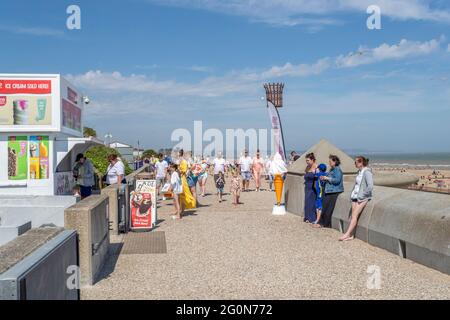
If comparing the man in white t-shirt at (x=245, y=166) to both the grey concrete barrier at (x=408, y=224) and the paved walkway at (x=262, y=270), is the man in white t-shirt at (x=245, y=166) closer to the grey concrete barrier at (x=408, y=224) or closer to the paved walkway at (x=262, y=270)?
the paved walkway at (x=262, y=270)

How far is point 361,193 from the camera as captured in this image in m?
9.73

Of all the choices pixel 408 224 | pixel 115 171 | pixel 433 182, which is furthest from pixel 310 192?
pixel 433 182

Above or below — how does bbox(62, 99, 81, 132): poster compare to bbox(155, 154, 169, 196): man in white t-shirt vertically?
above

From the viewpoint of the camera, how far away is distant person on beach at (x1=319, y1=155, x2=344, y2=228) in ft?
37.1


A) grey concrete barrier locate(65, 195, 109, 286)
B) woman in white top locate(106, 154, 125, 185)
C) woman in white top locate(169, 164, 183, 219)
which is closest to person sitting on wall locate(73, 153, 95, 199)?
woman in white top locate(106, 154, 125, 185)

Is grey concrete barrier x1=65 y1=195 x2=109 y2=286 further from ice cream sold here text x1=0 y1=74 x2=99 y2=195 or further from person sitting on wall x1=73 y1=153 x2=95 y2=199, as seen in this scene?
ice cream sold here text x1=0 y1=74 x2=99 y2=195

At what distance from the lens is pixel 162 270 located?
7.46 metres

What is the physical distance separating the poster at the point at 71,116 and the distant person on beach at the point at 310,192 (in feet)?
24.4

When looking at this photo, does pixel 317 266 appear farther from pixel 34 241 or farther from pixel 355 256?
pixel 34 241

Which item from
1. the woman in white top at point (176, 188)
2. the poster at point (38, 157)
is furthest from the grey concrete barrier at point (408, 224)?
the poster at point (38, 157)

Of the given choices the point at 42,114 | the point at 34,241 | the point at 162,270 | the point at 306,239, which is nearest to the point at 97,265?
the point at 162,270

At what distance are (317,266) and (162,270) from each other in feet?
7.06
